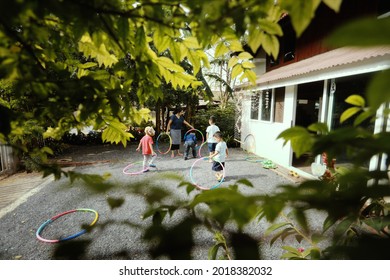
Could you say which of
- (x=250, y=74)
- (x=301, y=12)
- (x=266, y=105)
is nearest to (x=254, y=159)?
(x=266, y=105)

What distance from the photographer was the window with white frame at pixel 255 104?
10.3m

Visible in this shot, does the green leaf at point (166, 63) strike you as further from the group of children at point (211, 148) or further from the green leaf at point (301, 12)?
the group of children at point (211, 148)

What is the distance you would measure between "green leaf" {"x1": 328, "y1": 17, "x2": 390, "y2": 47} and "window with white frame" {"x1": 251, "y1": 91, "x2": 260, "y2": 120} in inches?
407

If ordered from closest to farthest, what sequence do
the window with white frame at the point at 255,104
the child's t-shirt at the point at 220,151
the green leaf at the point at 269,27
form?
the green leaf at the point at 269,27 → the child's t-shirt at the point at 220,151 → the window with white frame at the point at 255,104

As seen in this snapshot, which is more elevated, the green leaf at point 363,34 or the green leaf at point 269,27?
the green leaf at point 269,27

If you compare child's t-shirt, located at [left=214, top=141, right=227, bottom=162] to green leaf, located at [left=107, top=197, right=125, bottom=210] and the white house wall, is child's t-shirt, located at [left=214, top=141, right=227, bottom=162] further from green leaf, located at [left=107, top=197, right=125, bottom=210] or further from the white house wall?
green leaf, located at [left=107, top=197, right=125, bottom=210]

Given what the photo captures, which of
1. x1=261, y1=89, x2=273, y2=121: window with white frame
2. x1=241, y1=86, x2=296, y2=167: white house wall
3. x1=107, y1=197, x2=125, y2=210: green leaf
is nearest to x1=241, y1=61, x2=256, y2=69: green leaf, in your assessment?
x1=107, y1=197, x2=125, y2=210: green leaf

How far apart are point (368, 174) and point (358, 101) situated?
316mm

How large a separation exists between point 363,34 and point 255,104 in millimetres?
10854

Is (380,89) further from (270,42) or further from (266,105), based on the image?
(266,105)

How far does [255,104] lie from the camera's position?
35.0 feet

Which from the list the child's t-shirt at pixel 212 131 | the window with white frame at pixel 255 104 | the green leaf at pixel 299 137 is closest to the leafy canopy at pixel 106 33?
the green leaf at pixel 299 137

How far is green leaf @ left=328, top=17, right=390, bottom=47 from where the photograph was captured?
0.89ft

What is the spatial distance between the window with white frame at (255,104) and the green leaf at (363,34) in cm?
1033
